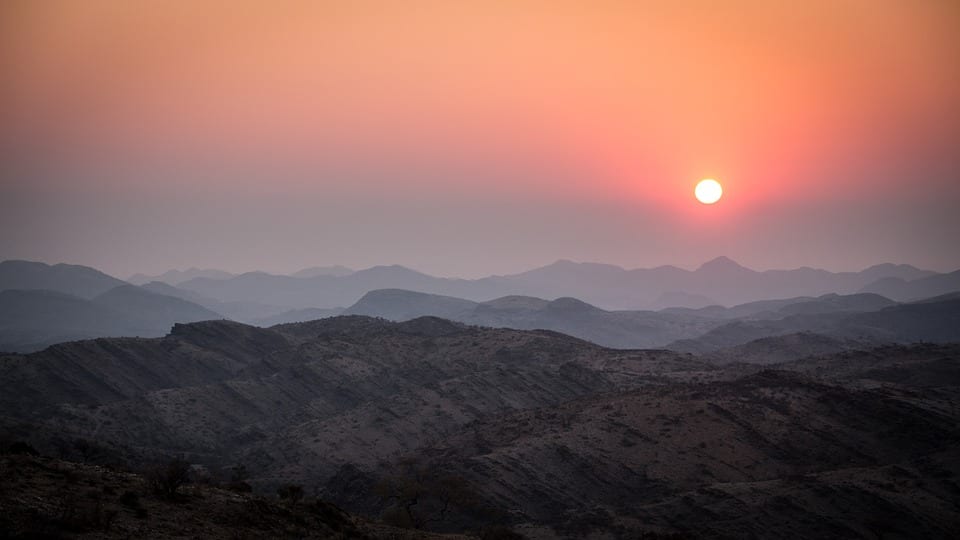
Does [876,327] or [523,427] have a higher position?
[876,327]

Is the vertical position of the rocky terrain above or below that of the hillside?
below

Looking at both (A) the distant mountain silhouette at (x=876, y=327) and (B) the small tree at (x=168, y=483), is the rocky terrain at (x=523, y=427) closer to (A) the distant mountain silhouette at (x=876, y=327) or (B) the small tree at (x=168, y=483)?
(B) the small tree at (x=168, y=483)

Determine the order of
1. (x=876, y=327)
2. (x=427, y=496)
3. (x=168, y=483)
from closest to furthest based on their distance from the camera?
(x=168, y=483) < (x=427, y=496) < (x=876, y=327)

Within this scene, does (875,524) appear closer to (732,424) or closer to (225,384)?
(732,424)

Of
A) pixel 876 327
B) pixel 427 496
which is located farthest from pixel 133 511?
pixel 876 327

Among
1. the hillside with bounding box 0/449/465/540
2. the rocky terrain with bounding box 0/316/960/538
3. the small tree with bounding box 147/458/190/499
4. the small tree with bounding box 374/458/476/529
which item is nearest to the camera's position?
the hillside with bounding box 0/449/465/540

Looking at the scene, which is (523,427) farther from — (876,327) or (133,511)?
(876,327)

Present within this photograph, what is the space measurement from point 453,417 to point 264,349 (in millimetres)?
38187

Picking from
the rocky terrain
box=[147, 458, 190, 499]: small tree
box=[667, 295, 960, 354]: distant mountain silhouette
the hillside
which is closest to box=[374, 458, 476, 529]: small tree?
the rocky terrain

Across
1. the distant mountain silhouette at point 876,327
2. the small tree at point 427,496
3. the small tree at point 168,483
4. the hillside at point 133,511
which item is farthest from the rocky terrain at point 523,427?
the distant mountain silhouette at point 876,327

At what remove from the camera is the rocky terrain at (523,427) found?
4128 cm

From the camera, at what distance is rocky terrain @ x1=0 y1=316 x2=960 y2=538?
41.3 metres

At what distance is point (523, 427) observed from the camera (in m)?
57.1

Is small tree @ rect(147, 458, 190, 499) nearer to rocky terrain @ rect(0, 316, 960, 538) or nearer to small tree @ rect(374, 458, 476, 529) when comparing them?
rocky terrain @ rect(0, 316, 960, 538)
